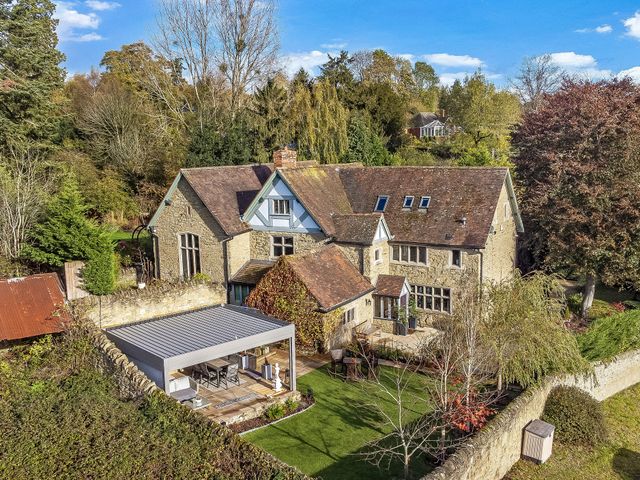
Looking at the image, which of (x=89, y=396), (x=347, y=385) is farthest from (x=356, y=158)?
(x=89, y=396)

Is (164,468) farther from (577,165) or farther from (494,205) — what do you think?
(577,165)

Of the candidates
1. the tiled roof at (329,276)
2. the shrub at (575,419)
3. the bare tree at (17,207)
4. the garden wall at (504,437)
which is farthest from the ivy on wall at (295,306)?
the bare tree at (17,207)

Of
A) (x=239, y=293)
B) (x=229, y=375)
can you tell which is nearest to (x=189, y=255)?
(x=239, y=293)

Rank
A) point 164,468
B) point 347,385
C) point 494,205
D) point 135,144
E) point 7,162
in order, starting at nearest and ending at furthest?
point 164,468
point 347,385
point 494,205
point 7,162
point 135,144

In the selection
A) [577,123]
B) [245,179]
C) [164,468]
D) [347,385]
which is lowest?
[347,385]

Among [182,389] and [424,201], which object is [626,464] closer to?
[182,389]

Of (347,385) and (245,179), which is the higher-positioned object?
(245,179)

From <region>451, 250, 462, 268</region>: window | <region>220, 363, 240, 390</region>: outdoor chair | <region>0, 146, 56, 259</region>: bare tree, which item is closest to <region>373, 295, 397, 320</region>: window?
<region>451, 250, 462, 268</region>: window
